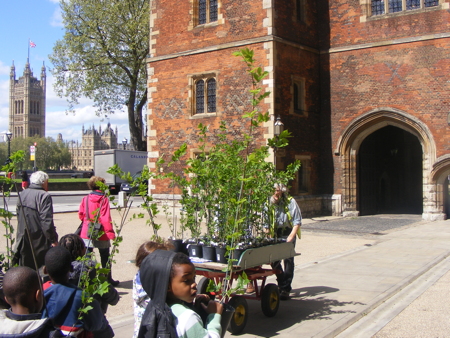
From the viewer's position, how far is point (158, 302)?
2670mm

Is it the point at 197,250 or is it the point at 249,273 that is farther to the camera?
the point at 249,273

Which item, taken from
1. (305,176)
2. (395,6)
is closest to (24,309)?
(305,176)

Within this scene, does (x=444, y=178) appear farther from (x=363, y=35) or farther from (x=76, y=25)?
(x=76, y=25)

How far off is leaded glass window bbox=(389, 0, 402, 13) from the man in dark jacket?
18627 millimetres

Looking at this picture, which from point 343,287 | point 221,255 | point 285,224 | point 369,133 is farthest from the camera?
point 369,133

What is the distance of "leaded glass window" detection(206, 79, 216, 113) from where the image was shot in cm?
1920

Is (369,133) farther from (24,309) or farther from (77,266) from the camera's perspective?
(24,309)

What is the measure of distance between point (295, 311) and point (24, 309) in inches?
178

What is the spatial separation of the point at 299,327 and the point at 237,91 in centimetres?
1342

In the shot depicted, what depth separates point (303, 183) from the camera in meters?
19.8

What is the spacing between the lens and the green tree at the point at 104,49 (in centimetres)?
2823

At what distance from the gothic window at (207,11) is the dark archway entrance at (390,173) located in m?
7.83

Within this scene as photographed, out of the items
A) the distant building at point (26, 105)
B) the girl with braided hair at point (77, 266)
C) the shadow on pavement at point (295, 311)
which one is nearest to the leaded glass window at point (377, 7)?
the shadow on pavement at point (295, 311)

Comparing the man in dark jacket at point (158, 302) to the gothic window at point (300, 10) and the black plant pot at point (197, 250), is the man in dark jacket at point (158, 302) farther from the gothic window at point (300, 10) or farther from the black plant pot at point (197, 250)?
the gothic window at point (300, 10)
